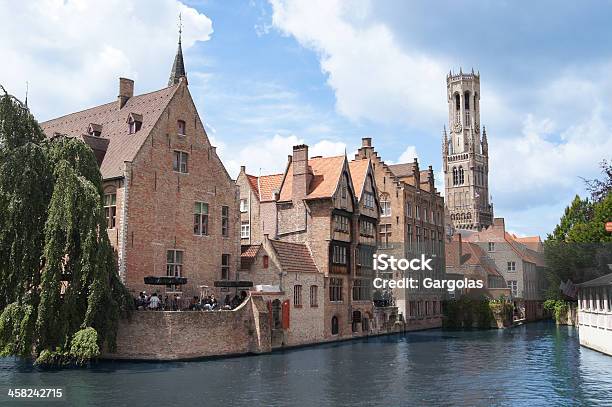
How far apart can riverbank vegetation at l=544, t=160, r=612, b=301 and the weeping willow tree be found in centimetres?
3902

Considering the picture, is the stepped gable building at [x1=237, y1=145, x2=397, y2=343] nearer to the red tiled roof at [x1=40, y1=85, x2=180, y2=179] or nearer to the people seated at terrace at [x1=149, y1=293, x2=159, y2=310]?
the people seated at terrace at [x1=149, y1=293, x2=159, y2=310]

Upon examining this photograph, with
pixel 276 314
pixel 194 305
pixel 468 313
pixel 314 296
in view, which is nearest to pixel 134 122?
pixel 194 305

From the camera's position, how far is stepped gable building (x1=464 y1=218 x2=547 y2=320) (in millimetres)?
89075

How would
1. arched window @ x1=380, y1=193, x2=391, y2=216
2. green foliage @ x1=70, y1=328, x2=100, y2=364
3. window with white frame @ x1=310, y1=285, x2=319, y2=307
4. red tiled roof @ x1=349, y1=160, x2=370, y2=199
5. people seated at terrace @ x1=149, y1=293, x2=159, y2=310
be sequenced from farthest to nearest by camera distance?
arched window @ x1=380, y1=193, x2=391, y2=216
red tiled roof @ x1=349, y1=160, x2=370, y2=199
window with white frame @ x1=310, y1=285, x2=319, y2=307
people seated at terrace @ x1=149, y1=293, x2=159, y2=310
green foliage @ x1=70, y1=328, x2=100, y2=364

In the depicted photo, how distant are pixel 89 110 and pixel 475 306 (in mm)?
45857

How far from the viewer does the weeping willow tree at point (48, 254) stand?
3409cm

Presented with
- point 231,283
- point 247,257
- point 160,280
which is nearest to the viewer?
point 160,280

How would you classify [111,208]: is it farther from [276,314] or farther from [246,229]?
[246,229]

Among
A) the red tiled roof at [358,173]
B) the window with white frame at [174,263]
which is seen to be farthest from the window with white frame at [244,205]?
the window with white frame at [174,263]

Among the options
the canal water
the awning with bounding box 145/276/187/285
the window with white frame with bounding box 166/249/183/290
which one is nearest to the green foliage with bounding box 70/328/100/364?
the canal water

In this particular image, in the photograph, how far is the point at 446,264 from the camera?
8294 cm

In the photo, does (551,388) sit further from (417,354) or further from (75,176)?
(75,176)

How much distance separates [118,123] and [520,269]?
6294 cm

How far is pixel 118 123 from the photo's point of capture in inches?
1919
